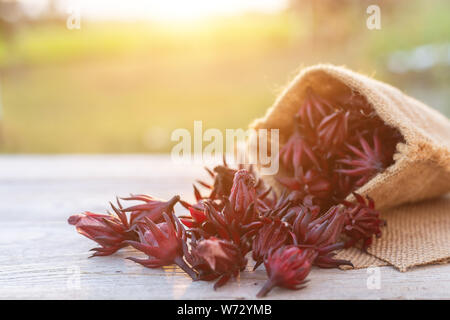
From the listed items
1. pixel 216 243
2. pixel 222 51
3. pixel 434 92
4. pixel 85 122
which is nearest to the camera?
pixel 216 243

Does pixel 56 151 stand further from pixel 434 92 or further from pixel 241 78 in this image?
pixel 434 92

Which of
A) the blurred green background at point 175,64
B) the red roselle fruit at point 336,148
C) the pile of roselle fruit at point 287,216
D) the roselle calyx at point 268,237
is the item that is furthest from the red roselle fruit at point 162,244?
the blurred green background at point 175,64

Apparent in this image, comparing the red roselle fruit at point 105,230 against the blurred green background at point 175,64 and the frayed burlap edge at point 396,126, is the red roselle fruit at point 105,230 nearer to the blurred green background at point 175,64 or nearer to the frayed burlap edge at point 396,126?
the frayed burlap edge at point 396,126

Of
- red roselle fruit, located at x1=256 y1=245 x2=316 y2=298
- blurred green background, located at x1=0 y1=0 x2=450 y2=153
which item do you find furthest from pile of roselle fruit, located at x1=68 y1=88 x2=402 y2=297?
blurred green background, located at x1=0 y1=0 x2=450 y2=153

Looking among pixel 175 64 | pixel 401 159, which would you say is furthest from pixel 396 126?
pixel 175 64

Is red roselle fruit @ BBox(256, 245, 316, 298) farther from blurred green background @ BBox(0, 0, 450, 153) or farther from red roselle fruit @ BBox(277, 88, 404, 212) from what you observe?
blurred green background @ BBox(0, 0, 450, 153)

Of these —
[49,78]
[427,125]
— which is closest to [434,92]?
[427,125]

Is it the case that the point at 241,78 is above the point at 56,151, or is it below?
above
